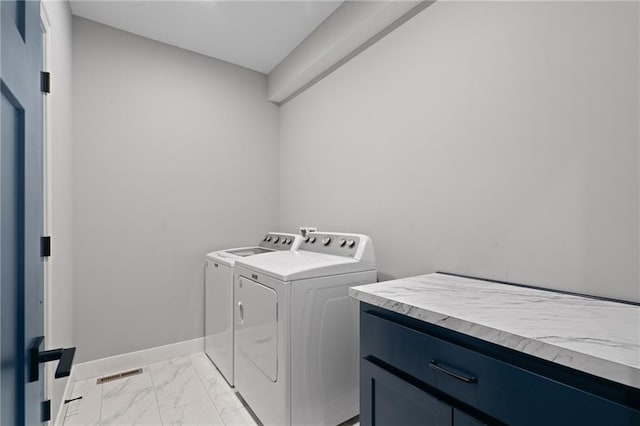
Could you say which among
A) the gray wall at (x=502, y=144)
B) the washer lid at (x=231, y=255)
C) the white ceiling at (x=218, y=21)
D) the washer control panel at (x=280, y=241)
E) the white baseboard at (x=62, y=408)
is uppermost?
the white ceiling at (x=218, y=21)

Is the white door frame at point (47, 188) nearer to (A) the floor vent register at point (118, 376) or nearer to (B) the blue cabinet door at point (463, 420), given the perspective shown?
(A) the floor vent register at point (118, 376)

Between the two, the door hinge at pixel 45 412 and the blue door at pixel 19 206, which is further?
the door hinge at pixel 45 412

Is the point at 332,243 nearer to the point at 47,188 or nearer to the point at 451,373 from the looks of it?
the point at 451,373

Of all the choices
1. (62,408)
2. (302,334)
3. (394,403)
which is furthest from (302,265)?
(62,408)

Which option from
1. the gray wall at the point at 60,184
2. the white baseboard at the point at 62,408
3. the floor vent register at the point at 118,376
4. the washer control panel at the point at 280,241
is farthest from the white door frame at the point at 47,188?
the washer control panel at the point at 280,241

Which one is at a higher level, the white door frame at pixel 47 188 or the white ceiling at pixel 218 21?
the white ceiling at pixel 218 21

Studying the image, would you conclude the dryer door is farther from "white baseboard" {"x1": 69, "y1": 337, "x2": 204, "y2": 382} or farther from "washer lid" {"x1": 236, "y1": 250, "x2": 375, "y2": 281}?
"white baseboard" {"x1": 69, "y1": 337, "x2": 204, "y2": 382}

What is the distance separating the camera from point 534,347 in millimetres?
751

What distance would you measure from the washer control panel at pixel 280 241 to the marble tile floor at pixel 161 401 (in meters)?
1.08

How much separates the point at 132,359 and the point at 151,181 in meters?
1.45

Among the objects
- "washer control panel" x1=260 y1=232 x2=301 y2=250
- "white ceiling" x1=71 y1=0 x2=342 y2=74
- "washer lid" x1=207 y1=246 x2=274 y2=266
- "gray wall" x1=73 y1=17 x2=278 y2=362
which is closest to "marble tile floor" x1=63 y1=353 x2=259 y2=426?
"gray wall" x1=73 y1=17 x2=278 y2=362

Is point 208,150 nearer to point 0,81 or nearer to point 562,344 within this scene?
point 0,81

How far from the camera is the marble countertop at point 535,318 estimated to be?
0.68 meters

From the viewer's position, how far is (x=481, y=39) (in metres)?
1.51
